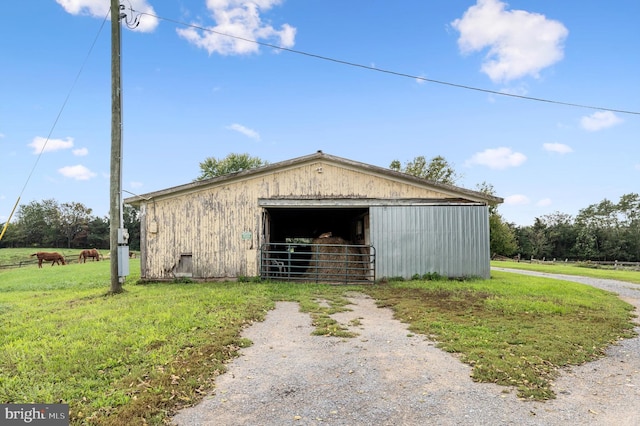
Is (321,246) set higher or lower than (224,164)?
lower

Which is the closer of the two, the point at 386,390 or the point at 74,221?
the point at 386,390

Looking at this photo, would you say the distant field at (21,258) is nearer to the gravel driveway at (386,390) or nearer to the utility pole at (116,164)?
the utility pole at (116,164)

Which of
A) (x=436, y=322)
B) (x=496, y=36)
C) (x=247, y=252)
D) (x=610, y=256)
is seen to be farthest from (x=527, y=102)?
(x=610, y=256)

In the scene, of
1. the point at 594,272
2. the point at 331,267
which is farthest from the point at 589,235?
the point at 331,267

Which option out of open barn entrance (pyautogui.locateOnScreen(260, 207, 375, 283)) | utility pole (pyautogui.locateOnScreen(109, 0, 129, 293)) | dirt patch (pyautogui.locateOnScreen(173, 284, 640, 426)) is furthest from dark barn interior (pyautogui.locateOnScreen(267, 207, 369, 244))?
dirt patch (pyautogui.locateOnScreen(173, 284, 640, 426))

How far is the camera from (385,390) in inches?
148

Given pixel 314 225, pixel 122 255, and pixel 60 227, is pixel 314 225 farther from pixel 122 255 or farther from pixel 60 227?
pixel 60 227

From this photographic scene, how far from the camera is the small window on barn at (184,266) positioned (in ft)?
40.1

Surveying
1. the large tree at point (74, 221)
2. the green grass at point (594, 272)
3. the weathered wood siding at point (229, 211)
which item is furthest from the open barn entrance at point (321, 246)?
the large tree at point (74, 221)

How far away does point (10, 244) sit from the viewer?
5578 centimetres

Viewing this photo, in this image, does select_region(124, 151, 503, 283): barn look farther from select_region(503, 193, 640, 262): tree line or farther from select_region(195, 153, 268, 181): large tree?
select_region(503, 193, 640, 262): tree line

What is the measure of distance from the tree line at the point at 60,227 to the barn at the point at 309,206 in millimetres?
49079

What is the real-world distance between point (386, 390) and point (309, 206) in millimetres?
9100

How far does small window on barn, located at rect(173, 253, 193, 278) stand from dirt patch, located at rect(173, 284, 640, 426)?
7589mm
